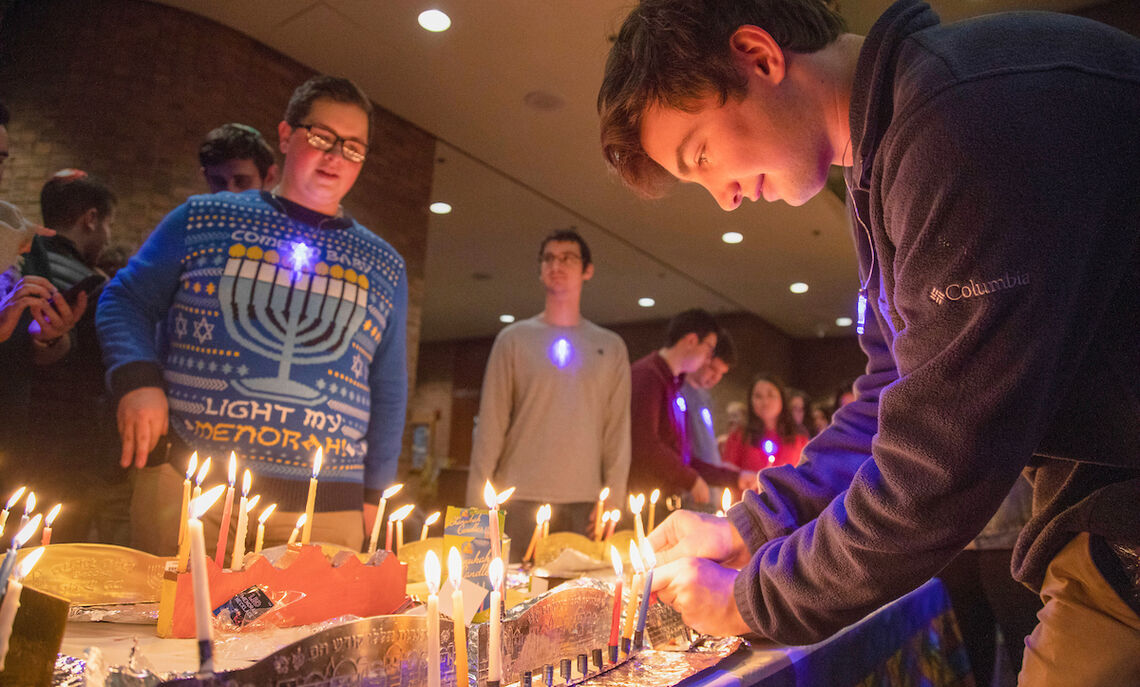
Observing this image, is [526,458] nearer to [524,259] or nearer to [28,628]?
[28,628]

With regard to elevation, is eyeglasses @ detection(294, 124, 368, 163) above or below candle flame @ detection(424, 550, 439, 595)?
above

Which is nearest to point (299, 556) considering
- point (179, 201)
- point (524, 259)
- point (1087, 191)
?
point (1087, 191)

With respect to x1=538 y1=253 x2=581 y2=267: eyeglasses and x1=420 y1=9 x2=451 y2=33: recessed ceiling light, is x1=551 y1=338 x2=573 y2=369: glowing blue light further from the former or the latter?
x1=420 y1=9 x2=451 y2=33: recessed ceiling light

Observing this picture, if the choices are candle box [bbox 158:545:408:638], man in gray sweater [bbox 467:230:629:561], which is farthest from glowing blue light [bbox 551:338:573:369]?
candle box [bbox 158:545:408:638]

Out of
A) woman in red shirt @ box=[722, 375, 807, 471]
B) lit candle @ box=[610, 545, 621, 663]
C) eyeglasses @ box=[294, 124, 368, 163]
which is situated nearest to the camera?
lit candle @ box=[610, 545, 621, 663]

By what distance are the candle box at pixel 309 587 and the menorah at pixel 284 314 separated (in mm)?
737

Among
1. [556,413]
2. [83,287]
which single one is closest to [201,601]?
[83,287]

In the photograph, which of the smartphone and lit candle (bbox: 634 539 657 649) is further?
the smartphone

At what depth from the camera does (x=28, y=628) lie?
63 centimetres

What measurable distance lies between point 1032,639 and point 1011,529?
1638 millimetres

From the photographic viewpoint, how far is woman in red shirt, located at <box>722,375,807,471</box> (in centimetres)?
475

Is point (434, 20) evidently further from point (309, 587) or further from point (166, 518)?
point (309, 587)

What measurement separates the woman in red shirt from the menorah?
3.51m

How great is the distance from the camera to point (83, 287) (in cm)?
219
